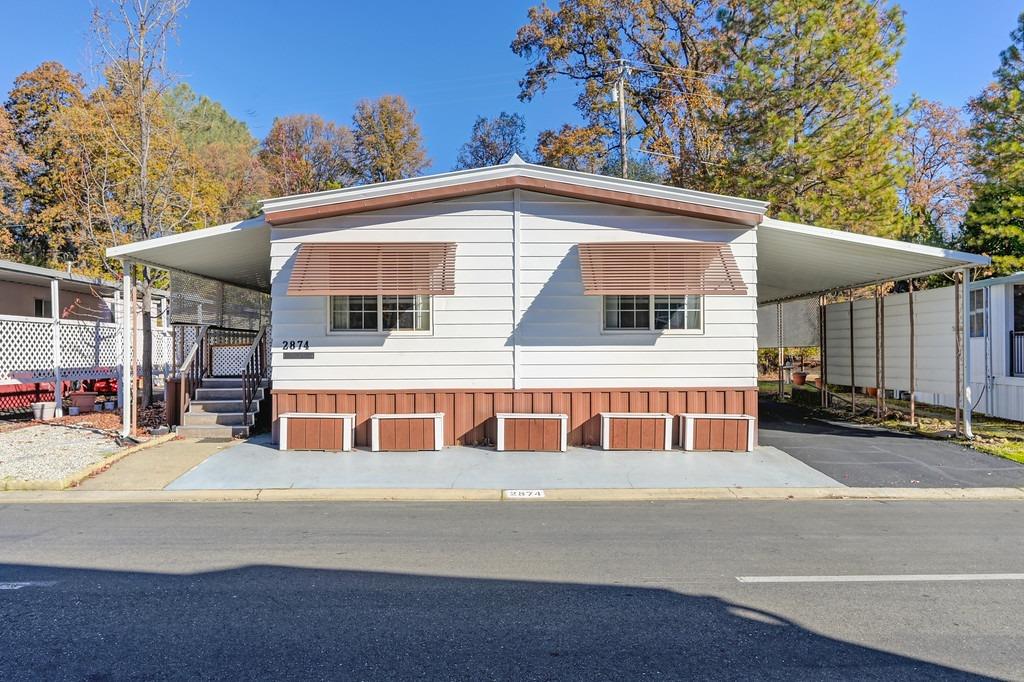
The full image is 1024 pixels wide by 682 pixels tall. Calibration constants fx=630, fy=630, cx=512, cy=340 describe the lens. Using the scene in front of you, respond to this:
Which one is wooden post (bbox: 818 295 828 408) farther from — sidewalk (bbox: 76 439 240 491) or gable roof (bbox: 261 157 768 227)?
sidewalk (bbox: 76 439 240 491)

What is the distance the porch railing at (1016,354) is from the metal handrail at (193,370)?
51.4ft

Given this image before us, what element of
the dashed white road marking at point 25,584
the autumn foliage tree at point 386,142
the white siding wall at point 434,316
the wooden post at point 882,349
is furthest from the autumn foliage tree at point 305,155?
the dashed white road marking at point 25,584

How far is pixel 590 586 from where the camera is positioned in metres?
4.57

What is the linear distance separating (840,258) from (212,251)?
1098cm

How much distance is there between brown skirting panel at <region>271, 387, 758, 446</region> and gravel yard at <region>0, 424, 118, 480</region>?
2684mm

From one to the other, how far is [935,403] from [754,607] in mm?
14595

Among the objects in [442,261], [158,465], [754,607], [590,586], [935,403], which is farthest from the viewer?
[935,403]

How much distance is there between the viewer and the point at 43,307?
62.4ft

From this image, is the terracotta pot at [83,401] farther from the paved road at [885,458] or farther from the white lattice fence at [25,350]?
the paved road at [885,458]

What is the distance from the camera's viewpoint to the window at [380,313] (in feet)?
33.2

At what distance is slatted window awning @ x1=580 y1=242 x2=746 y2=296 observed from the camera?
929 cm

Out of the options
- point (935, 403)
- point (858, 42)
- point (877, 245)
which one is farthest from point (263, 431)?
point (858, 42)

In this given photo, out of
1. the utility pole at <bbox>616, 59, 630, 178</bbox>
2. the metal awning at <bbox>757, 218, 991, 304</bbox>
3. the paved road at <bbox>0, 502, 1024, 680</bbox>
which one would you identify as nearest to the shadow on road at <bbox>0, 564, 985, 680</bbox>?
the paved road at <bbox>0, 502, 1024, 680</bbox>

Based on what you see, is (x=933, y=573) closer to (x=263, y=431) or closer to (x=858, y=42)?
(x=263, y=431)
